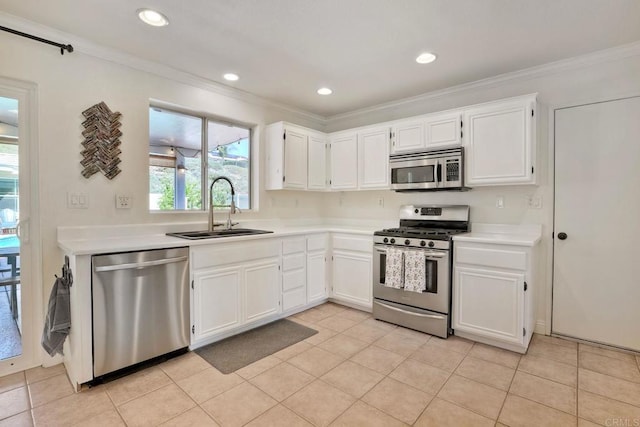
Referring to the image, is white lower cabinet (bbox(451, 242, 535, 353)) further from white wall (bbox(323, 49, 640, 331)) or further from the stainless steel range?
white wall (bbox(323, 49, 640, 331))

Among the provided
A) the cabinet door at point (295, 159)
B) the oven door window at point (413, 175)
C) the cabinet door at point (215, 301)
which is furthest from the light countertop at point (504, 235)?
the cabinet door at point (215, 301)

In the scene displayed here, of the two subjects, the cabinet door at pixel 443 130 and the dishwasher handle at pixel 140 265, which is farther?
the cabinet door at pixel 443 130

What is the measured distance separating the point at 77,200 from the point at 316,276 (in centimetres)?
235

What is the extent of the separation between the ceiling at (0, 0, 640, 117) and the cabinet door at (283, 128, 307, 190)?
749 millimetres

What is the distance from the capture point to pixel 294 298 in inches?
134

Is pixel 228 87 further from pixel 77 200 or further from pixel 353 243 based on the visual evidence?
pixel 353 243

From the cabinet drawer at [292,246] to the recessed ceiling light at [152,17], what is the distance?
2074 mm

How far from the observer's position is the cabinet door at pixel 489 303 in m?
2.56

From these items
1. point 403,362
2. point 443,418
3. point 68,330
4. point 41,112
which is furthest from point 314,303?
point 41,112

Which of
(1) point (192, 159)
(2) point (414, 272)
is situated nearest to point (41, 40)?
(1) point (192, 159)

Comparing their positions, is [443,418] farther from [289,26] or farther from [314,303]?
[289,26]

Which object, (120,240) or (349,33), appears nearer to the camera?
(349,33)

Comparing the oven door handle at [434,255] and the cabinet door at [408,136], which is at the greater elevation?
the cabinet door at [408,136]

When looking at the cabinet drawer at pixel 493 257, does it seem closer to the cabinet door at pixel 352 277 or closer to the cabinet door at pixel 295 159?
the cabinet door at pixel 352 277
